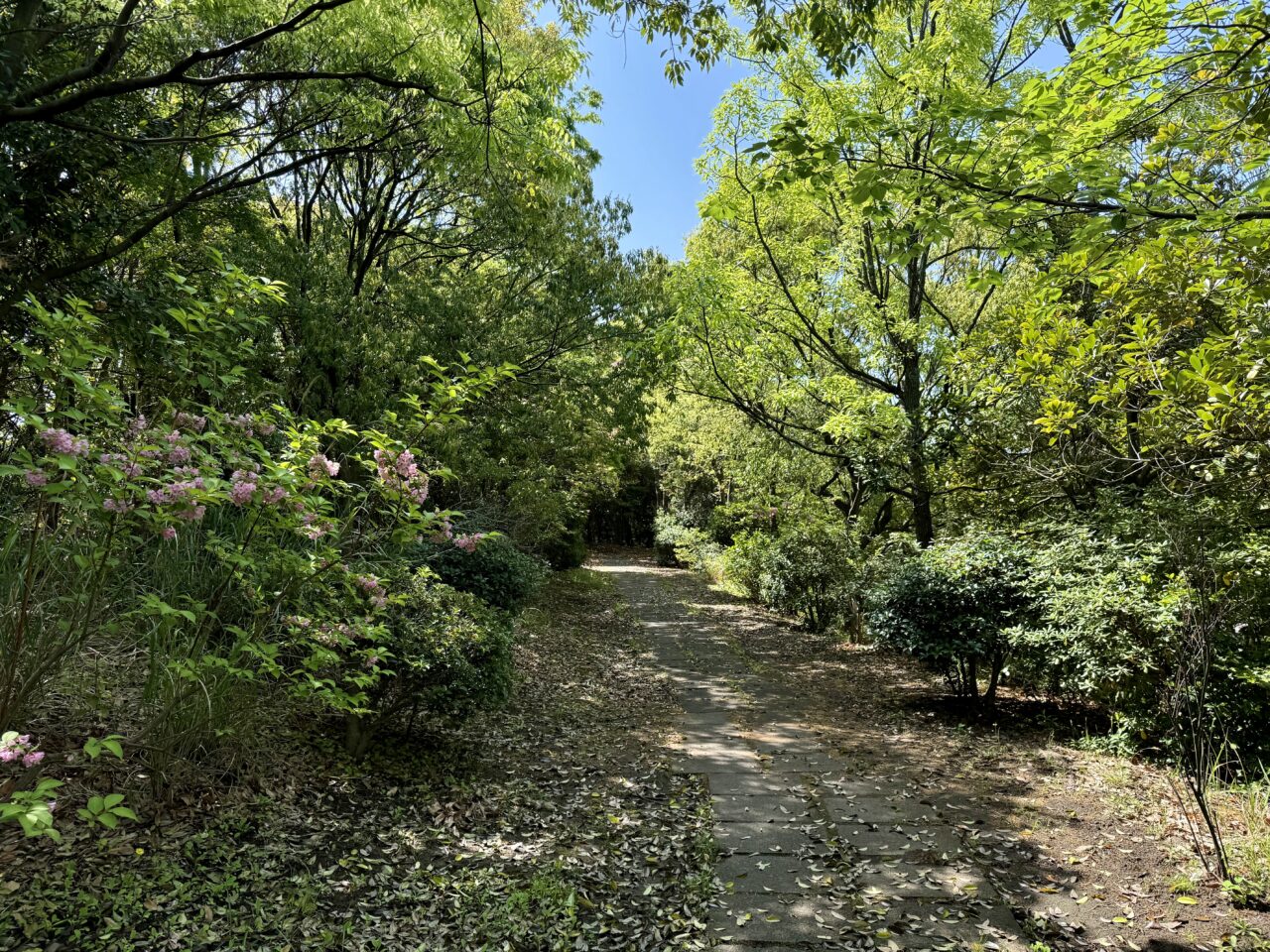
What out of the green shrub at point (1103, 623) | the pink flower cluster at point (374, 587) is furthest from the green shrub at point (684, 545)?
the pink flower cluster at point (374, 587)

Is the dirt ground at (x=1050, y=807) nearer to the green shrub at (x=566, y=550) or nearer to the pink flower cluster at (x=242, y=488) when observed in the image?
the pink flower cluster at (x=242, y=488)

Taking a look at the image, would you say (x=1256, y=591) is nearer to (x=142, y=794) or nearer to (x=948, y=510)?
(x=948, y=510)

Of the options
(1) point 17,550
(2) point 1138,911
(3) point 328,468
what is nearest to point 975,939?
(2) point 1138,911

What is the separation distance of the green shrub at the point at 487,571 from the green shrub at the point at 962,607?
4113mm

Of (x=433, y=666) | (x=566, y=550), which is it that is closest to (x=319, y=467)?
(x=433, y=666)

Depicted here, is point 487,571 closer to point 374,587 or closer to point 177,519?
point 374,587

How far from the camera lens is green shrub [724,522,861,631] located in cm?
981

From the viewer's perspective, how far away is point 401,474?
317 cm

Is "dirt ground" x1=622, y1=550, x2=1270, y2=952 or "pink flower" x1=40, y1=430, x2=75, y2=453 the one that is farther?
"dirt ground" x1=622, y1=550, x2=1270, y2=952

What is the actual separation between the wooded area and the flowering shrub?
0.11 ft

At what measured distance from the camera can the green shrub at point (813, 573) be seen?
32.2ft

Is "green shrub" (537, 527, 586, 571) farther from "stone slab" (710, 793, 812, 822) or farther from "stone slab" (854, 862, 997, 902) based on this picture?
"stone slab" (854, 862, 997, 902)

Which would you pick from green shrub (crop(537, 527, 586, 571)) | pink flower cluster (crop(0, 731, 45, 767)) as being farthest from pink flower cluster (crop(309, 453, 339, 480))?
green shrub (crop(537, 527, 586, 571))

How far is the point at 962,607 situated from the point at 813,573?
4513 mm
